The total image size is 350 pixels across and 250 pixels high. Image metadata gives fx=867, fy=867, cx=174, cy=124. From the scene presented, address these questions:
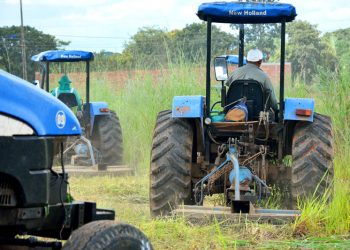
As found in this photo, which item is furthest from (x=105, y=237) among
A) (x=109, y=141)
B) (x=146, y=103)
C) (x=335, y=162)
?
(x=146, y=103)

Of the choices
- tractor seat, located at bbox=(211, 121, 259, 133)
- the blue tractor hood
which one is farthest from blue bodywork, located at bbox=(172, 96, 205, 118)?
the blue tractor hood

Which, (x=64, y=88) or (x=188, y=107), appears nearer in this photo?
(x=188, y=107)

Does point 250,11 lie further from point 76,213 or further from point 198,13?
point 76,213

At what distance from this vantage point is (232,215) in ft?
24.9

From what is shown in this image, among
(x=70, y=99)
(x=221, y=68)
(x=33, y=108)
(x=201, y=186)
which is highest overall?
(x=221, y=68)

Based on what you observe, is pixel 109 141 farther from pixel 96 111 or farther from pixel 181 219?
pixel 181 219

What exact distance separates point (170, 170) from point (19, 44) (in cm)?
2418

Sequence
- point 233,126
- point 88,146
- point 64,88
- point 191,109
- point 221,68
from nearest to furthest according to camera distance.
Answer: point 191,109 < point 233,126 < point 221,68 < point 88,146 < point 64,88

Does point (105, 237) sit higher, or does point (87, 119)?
point (105, 237)

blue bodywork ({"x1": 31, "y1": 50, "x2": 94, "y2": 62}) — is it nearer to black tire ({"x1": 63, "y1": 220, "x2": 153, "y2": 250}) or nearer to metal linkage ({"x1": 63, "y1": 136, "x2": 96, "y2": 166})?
metal linkage ({"x1": 63, "y1": 136, "x2": 96, "y2": 166})

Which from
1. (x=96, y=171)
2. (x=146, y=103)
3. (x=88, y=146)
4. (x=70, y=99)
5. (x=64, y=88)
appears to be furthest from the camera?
(x=146, y=103)

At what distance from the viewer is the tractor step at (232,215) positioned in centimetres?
757

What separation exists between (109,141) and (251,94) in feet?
21.6

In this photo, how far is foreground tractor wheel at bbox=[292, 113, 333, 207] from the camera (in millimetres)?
8312
